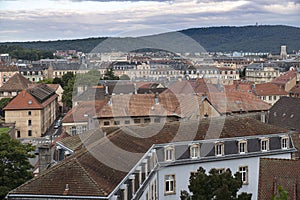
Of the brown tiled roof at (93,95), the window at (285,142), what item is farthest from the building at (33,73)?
the window at (285,142)

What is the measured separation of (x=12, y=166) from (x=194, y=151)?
1029 centimetres

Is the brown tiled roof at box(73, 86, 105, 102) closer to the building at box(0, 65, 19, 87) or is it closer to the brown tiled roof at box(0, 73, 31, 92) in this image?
the brown tiled roof at box(0, 73, 31, 92)

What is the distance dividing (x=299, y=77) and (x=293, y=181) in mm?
84490

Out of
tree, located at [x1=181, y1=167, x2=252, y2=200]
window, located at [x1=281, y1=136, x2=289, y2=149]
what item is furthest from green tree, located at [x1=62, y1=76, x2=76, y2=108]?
tree, located at [x1=181, y1=167, x2=252, y2=200]

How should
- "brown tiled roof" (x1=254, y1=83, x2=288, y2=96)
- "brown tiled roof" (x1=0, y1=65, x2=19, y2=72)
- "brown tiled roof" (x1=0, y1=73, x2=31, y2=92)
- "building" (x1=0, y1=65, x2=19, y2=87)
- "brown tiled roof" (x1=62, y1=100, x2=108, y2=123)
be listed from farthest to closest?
"brown tiled roof" (x1=0, y1=65, x2=19, y2=72) < "building" (x1=0, y1=65, x2=19, y2=87) < "brown tiled roof" (x1=0, y1=73, x2=31, y2=92) < "brown tiled roof" (x1=254, y1=83, x2=288, y2=96) < "brown tiled roof" (x1=62, y1=100, x2=108, y2=123)

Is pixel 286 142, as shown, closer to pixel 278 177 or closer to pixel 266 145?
pixel 266 145

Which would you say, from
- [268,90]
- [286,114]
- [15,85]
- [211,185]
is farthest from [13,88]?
[211,185]

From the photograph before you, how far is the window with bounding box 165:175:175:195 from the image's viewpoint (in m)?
28.1

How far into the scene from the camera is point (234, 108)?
5038cm

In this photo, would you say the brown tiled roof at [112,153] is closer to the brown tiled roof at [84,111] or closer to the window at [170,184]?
the window at [170,184]

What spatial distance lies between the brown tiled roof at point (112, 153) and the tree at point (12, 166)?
17.8ft

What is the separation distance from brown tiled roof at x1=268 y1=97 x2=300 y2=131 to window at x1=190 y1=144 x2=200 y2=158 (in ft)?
61.2

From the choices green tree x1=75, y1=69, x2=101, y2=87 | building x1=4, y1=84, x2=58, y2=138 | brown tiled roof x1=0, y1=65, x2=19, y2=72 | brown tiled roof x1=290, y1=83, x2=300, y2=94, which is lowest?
building x1=4, y1=84, x2=58, y2=138

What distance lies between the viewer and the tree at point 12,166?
88.6ft
